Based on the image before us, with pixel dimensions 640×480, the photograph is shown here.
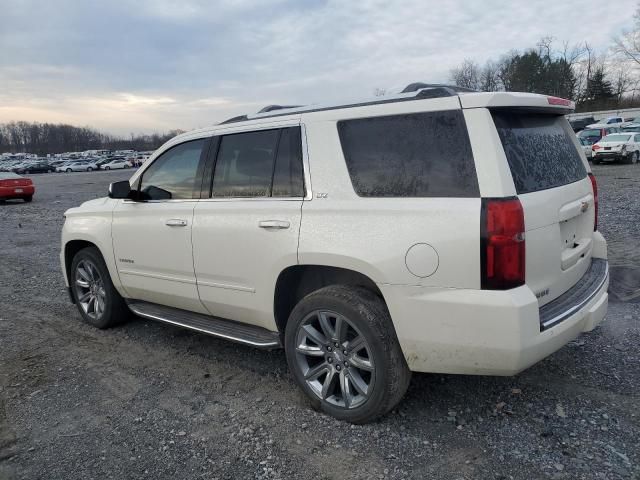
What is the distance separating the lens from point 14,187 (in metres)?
21.3

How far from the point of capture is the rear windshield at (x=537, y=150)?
2.79 metres

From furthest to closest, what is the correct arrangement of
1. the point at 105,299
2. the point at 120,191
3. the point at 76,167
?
the point at 76,167 → the point at 105,299 → the point at 120,191

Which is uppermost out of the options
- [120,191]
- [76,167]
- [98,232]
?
[120,191]

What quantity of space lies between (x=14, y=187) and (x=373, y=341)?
2272 cm

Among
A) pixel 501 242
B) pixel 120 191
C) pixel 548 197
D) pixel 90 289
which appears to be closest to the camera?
pixel 501 242

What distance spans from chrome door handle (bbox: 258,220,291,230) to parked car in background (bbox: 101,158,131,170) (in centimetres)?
6973

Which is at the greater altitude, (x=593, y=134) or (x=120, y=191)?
(x=593, y=134)

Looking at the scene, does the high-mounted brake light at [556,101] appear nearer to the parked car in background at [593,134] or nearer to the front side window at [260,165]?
the front side window at [260,165]

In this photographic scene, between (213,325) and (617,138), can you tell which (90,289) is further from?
(617,138)

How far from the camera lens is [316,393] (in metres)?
3.33

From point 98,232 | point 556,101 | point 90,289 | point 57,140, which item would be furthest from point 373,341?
point 57,140

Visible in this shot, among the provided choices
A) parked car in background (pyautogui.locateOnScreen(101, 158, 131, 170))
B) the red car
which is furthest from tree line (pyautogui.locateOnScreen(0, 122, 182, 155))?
the red car

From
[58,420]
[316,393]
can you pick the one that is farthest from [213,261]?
[58,420]

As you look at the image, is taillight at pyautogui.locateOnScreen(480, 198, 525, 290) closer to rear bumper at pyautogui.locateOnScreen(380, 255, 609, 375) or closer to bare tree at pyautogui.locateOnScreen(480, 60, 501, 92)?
rear bumper at pyautogui.locateOnScreen(380, 255, 609, 375)
